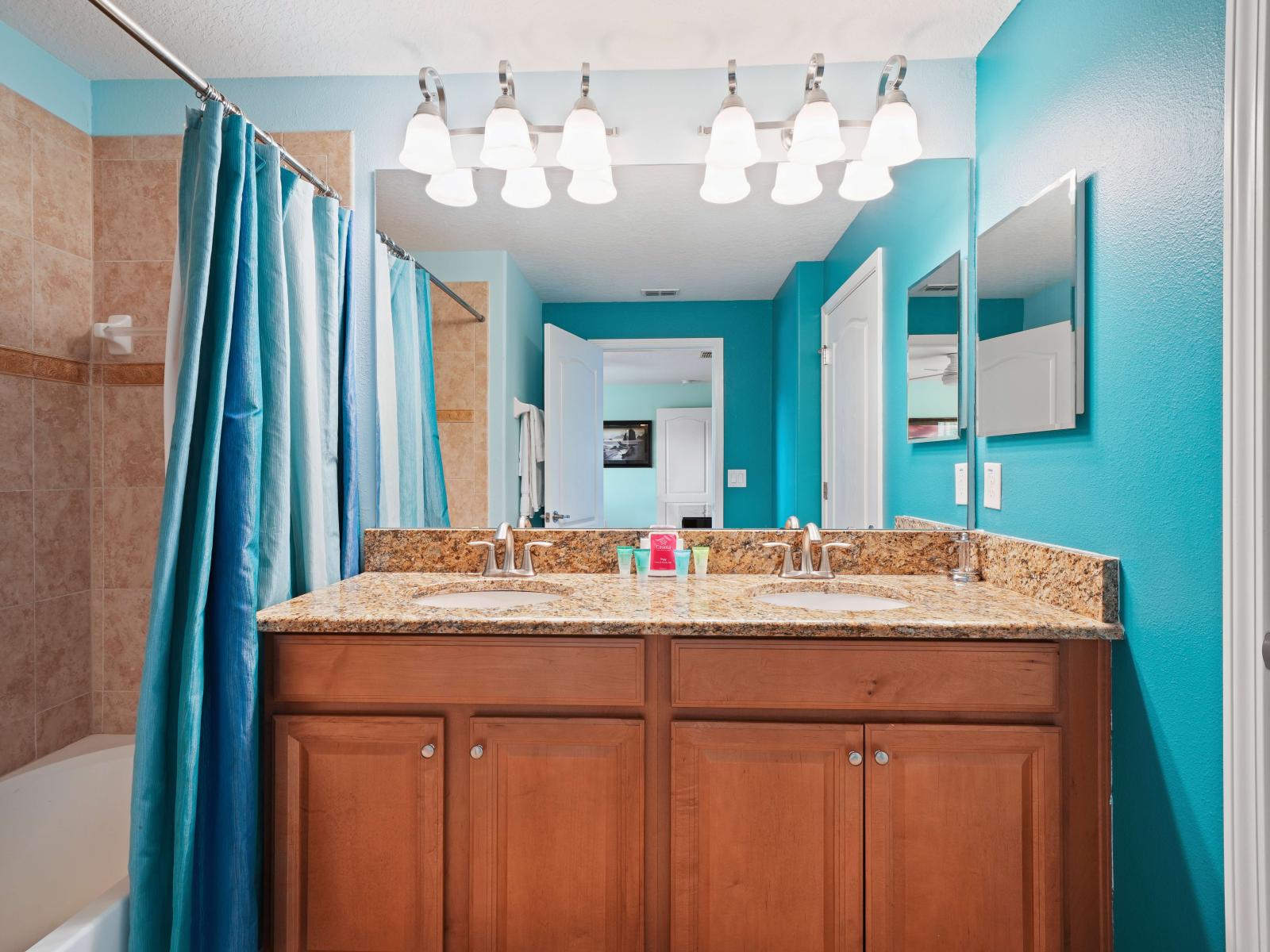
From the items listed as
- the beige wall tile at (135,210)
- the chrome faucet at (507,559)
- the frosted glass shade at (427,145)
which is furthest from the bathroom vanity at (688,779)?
the beige wall tile at (135,210)

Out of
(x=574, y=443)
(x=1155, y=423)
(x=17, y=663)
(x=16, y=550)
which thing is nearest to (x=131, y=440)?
(x=16, y=550)

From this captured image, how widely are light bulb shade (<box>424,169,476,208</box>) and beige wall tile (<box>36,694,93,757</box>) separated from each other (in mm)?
1855

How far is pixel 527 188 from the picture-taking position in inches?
77.0

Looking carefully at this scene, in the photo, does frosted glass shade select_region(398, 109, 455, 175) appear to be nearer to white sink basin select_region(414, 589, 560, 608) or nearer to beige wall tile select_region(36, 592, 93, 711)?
white sink basin select_region(414, 589, 560, 608)

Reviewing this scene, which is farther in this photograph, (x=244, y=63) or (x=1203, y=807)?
(x=244, y=63)

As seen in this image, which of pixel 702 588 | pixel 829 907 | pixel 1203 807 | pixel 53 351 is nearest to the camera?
pixel 1203 807

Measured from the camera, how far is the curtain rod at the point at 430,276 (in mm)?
2002

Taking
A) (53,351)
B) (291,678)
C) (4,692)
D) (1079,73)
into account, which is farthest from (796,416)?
(4,692)

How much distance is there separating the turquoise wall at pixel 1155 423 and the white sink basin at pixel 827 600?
44 centimetres

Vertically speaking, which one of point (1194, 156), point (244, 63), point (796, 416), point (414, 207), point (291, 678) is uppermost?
point (244, 63)

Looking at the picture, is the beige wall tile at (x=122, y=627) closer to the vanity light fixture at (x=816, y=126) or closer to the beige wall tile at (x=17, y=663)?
the beige wall tile at (x=17, y=663)

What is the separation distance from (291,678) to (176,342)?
0.74m

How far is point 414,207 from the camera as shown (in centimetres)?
201

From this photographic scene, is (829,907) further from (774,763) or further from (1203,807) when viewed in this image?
(1203,807)
